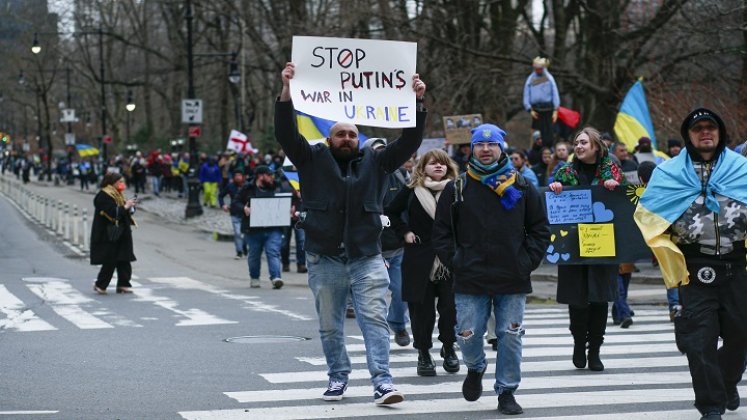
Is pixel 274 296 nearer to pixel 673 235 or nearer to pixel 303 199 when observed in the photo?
pixel 303 199

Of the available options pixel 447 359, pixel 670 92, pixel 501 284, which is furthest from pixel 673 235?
pixel 670 92

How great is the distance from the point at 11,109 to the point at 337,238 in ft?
421

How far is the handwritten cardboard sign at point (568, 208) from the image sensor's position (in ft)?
38.5

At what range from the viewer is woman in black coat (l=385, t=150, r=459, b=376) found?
10820mm

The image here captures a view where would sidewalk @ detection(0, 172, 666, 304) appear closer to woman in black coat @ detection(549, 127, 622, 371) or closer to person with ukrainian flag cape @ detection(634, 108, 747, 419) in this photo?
woman in black coat @ detection(549, 127, 622, 371)

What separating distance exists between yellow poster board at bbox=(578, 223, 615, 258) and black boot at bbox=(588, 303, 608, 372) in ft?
2.04

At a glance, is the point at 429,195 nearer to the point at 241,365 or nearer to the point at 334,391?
the point at 241,365

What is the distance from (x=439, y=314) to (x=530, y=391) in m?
1.49

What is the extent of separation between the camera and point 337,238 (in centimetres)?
895

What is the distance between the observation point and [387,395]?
28.7 feet

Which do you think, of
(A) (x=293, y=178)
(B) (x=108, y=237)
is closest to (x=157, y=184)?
(A) (x=293, y=178)

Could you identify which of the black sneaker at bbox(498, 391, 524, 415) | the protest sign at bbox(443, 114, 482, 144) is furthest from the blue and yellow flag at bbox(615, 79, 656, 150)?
the black sneaker at bbox(498, 391, 524, 415)

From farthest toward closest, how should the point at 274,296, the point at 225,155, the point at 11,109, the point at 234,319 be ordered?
the point at 11,109
the point at 225,155
the point at 274,296
the point at 234,319

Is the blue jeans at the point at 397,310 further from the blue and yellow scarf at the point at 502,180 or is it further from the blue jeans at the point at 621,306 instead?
the blue and yellow scarf at the point at 502,180
